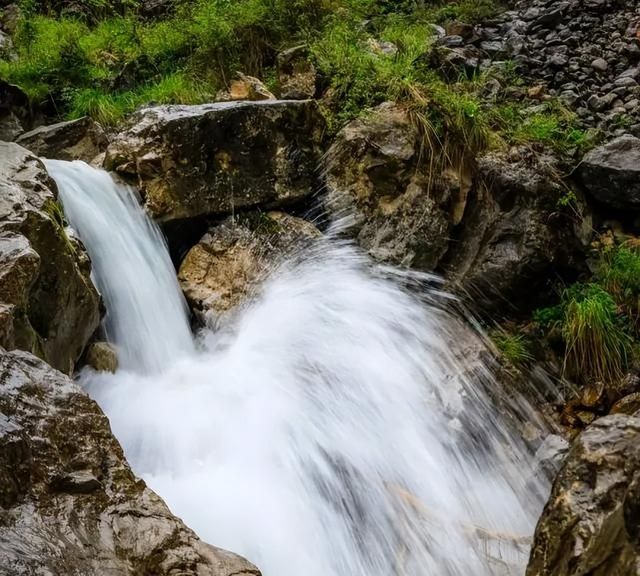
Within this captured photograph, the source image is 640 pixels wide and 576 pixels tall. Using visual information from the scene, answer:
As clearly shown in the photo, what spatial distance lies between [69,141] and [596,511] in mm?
5629

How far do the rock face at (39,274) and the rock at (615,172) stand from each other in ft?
15.6

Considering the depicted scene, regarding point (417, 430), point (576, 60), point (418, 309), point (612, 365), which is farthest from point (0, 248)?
point (576, 60)

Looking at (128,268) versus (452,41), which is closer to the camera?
(128,268)

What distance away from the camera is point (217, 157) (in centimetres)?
495

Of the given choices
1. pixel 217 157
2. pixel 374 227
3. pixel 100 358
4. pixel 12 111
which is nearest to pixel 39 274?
pixel 100 358

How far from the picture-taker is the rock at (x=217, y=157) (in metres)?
4.76

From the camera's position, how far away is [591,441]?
2322 millimetres

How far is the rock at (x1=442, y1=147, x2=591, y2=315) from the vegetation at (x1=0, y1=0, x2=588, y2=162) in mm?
391

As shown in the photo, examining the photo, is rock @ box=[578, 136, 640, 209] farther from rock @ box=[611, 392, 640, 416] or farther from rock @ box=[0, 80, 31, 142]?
rock @ box=[0, 80, 31, 142]

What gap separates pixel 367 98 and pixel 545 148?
1.82 metres

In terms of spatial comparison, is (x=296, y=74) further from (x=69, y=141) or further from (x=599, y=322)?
(x=599, y=322)

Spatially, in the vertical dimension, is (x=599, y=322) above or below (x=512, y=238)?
below

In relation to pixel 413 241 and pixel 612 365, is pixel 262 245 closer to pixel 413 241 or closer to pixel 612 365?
pixel 413 241

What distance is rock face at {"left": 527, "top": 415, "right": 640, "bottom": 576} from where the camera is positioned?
206 centimetres
